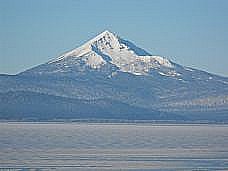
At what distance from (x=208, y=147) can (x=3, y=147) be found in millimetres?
17283

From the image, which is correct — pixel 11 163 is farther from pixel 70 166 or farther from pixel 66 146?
pixel 66 146

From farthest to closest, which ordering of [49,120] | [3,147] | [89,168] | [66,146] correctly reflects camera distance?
[49,120] < [66,146] < [3,147] < [89,168]

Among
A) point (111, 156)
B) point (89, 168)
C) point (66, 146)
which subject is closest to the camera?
point (89, 168)

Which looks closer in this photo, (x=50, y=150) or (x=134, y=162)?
(x=134, y=162)

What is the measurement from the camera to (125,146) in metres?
68.8

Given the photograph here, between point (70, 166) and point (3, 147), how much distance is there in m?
13.8

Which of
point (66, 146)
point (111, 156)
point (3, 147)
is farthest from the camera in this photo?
point (66, 146)

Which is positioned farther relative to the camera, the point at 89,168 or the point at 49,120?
the point at 49,120

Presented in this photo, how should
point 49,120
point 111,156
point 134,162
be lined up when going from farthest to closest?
point 49,120 → point 111,156 → point 134,162

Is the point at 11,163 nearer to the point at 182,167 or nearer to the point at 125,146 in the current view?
the point at 182,167

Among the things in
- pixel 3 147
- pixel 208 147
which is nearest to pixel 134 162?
pixel 3 147

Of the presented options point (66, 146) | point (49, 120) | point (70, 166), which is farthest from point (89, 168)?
point (49, 120)

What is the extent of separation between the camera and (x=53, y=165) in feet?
161

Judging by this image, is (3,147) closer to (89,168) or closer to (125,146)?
(125,146)
